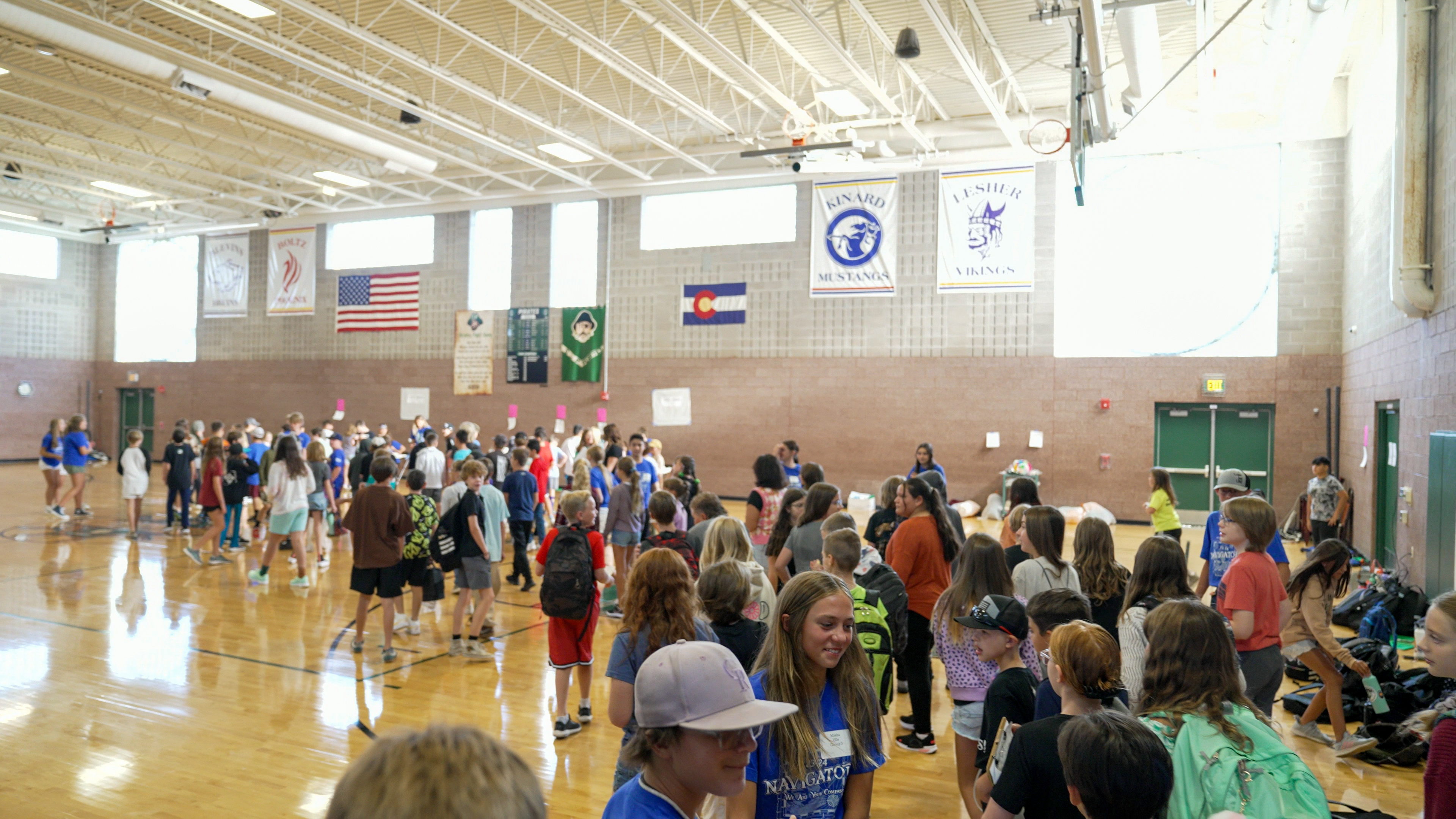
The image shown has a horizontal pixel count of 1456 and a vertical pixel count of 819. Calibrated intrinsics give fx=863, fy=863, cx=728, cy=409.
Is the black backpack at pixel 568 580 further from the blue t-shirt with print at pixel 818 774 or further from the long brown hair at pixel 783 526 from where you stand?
the blue t-shirt with print at pixel 818 774

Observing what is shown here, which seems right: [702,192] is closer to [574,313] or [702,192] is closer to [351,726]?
[574,313]

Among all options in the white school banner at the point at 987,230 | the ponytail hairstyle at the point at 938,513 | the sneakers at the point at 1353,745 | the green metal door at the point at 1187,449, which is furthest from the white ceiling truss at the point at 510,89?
the sneakers at the point at 1353,745

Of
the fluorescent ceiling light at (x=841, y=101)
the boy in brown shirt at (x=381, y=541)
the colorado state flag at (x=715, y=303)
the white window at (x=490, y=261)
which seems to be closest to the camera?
the boy in brown shirt at (x=381, y=541)

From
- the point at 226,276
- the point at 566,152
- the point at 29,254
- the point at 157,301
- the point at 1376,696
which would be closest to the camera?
the point at 1376,696

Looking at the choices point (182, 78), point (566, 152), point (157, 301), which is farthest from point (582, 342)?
point (157, 301)

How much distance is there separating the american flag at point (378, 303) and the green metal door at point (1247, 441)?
16651mm

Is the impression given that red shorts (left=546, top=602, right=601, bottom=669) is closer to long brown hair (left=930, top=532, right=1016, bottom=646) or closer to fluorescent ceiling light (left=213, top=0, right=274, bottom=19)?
long brown hair (left=930, top=532, right=1016, bottom=646)

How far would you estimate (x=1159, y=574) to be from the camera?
3492 mm

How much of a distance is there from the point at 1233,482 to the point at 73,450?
601 inches

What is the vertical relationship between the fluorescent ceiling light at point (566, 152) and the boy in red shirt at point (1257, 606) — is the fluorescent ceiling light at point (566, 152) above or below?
above

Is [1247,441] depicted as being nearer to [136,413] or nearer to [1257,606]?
[1257,606]

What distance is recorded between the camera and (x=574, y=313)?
61.0 ft

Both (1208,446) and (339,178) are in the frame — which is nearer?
(1208,446)

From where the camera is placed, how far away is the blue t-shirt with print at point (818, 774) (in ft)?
7.37
